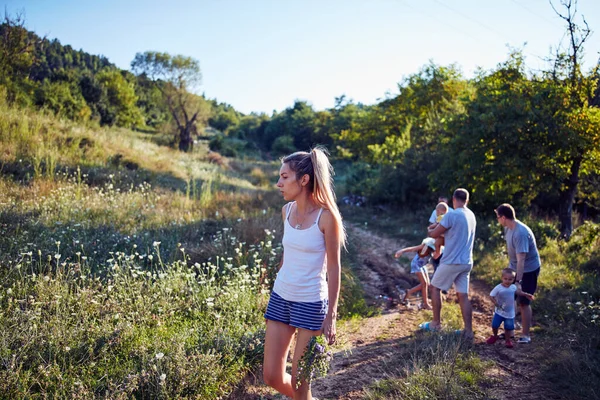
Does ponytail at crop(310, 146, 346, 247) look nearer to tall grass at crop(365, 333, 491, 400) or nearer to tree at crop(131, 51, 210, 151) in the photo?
tall grass at crop(365, 333, 491, 400)

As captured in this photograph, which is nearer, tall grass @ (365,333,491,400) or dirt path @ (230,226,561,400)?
tall grass @ (365,333,491,400)

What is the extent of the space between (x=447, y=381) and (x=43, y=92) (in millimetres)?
28760

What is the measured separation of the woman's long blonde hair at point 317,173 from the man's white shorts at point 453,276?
300 centimetres

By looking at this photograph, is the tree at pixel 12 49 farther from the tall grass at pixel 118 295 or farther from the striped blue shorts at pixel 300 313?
the striped blue shorts at pixel 300 313

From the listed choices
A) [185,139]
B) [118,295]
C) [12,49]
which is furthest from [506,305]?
[185,139]

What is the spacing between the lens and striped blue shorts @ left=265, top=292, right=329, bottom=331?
117 inches

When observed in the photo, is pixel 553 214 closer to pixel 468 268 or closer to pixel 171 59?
pixel 468 268

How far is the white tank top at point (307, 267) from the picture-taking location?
9.87 feet

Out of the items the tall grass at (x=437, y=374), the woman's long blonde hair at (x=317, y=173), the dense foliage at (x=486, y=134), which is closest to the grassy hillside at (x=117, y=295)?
the tall grass at (x=437, y=374)

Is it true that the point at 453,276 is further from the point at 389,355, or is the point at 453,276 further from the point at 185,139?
the point at 185,139

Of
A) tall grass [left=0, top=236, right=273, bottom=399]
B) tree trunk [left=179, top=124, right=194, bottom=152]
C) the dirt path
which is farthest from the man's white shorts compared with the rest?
tree trunk [left=179, top=124, right=194, bottom=152]

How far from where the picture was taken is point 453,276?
18.2ft

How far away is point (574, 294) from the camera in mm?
6746

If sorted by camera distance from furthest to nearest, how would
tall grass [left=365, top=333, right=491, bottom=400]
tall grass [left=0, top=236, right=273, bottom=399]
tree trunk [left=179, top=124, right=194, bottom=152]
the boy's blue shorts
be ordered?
tree trunk [left=179, top=124, right=194, bottom=152], the boy's blue shorts, tall grass [left=365, top=333, right=491, bottom=400], tall grass [left=0, top=236, right=273, bottom=399]
